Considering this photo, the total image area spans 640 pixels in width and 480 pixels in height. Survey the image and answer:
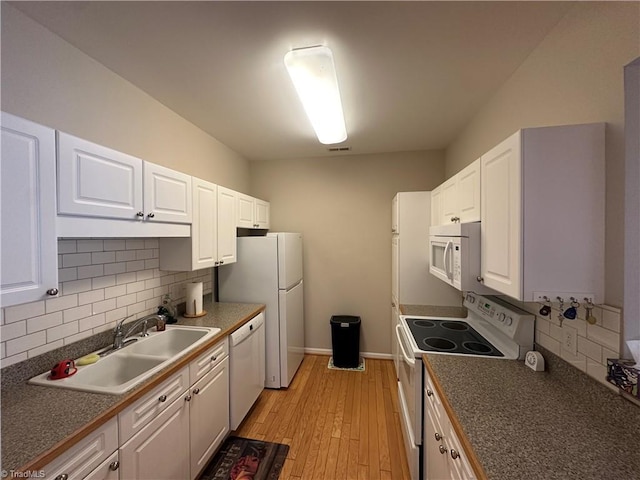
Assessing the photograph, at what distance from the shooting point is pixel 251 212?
2.96m

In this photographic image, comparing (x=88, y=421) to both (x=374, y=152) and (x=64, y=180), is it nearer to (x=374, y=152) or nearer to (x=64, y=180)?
(x=64, y=180)

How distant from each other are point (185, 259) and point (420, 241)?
209 cm

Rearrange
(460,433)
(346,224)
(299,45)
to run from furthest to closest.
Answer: (346,224)
(299,45)
(460,433)

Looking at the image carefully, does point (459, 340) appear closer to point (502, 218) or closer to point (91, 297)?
point (502, 218)

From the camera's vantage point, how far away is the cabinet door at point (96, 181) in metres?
1.08

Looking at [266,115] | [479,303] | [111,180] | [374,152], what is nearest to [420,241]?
[479,303]

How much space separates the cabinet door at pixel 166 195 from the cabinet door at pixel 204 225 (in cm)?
10

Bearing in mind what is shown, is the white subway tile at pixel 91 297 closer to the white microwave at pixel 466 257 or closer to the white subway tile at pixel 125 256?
the white subway tile at pixel 125 256

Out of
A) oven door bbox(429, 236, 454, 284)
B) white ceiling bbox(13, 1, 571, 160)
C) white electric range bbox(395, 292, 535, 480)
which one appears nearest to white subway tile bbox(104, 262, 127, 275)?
white ceiling bbox(13, 1, 571, 160)

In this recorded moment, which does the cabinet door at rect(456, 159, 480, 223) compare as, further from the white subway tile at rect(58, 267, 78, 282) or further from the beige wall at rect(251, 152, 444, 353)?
the white subway tile at rect(58, 267, 78, 282)

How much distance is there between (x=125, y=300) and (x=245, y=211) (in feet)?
4.50

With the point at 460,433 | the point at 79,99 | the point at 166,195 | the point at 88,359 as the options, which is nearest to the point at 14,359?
the point at 88,359

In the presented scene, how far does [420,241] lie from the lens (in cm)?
253

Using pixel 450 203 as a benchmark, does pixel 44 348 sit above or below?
below
